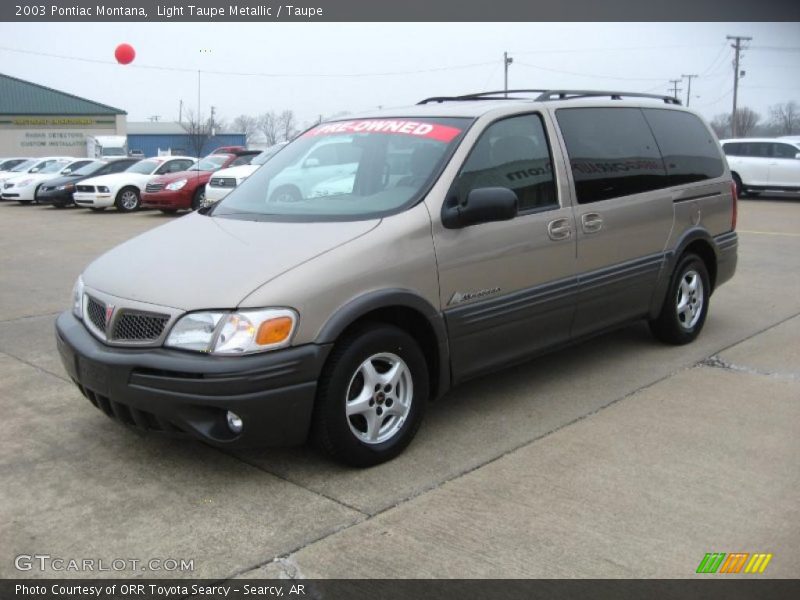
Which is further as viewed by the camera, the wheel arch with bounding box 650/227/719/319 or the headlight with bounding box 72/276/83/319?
the wheel arch with bounding box 650/227/719/319

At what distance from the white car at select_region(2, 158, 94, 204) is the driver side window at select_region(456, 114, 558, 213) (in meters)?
21.0

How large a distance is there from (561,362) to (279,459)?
2.37m

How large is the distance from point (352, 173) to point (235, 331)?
4.77 ft

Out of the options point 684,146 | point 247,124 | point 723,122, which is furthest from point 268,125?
point 684,146

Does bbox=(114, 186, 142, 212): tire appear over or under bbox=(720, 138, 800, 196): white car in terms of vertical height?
under

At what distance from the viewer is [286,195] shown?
4.52 metres

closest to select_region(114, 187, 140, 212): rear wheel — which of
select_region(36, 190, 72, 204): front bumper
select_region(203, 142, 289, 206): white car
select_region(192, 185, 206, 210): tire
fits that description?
select_region(36, 190, 72, 204): front bumper

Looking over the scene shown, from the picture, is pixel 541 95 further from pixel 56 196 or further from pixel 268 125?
pixel 268 125

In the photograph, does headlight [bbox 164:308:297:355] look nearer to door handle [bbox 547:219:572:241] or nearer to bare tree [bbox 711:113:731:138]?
door handle [bbox 547:219:572:241]

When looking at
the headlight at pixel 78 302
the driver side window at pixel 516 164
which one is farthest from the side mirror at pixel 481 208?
the headlight at pixel 78 302

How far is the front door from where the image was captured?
4.07 metres

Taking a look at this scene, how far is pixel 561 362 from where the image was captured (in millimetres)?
5457

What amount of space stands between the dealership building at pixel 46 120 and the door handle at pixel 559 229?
5643cm
